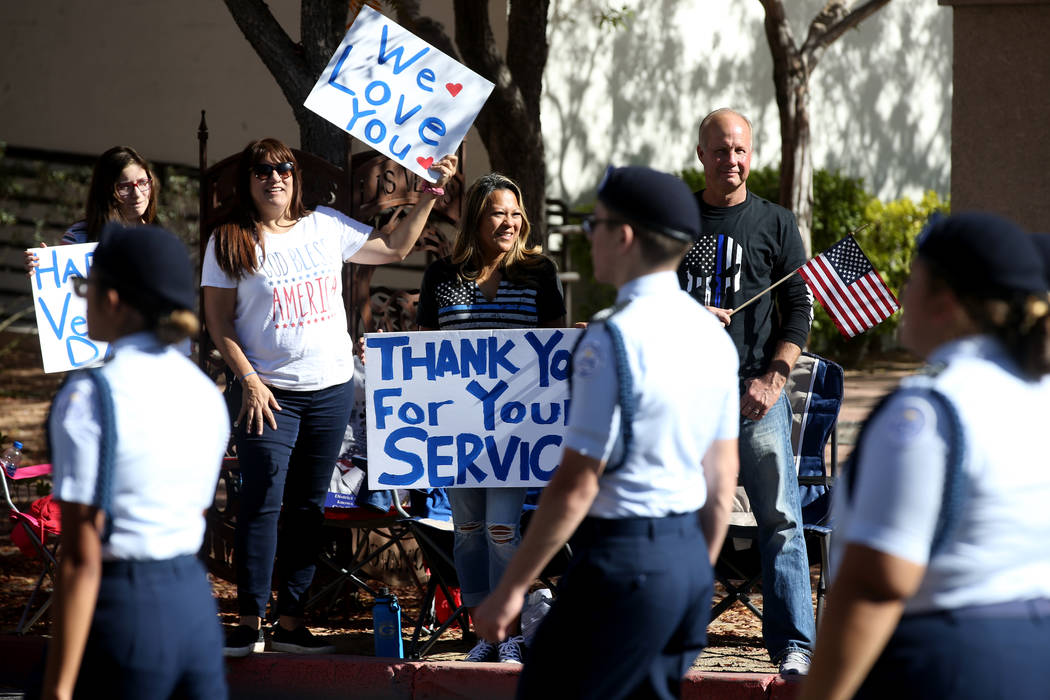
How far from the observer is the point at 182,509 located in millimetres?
2854

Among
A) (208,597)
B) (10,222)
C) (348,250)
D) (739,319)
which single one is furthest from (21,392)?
(208,597)

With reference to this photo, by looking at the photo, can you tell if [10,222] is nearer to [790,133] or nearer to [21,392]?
[21,392]

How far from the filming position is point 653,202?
3053 millimetres

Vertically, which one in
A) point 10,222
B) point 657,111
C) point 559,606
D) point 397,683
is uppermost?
point 657,111

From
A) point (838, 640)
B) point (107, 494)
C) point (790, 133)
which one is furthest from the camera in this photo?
point (790, 133)

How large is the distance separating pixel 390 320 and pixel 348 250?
157cm

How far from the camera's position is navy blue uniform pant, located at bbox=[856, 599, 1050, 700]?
7.70ft

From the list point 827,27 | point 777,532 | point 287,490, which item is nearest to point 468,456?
point 287,490

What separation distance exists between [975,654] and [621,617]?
0.83m

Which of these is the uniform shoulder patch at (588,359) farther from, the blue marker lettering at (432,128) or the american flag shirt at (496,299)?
the blue marker lettering at (432,128)

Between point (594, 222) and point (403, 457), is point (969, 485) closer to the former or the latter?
point (594, 222)

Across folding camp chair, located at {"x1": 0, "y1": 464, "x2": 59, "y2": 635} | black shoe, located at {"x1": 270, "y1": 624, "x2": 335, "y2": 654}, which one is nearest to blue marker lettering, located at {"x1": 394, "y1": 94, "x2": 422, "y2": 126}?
black shoe, located at {"x1": 270, "y1": 624, "x2": 335, "y2": 654}

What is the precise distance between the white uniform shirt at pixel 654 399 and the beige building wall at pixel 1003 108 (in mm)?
4218

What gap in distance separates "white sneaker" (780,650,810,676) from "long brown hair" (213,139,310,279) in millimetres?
2444
